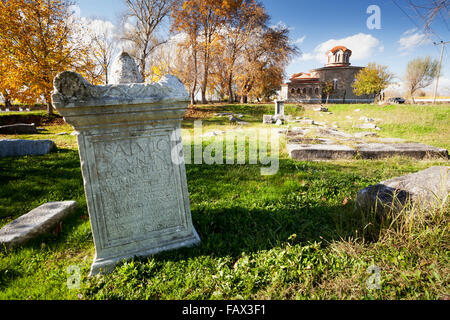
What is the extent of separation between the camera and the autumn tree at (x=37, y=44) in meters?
12.4

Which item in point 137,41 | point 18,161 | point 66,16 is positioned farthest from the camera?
point 137,41

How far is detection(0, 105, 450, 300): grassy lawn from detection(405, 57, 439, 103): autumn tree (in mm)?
50300

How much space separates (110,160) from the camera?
1.99m

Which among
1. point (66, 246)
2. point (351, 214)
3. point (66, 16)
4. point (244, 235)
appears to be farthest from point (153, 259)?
point (66, 16)

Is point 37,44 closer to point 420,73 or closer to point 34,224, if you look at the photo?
point 34,224

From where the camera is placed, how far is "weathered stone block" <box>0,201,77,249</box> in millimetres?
2404

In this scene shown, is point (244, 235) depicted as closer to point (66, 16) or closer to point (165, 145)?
point (165, 145)

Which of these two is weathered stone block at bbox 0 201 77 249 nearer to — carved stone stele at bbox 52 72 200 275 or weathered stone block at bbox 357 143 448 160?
carved stone stele at bbox 52 72 200 275

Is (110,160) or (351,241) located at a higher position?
(110,160)

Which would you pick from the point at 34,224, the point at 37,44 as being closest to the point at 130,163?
the point at 34,224

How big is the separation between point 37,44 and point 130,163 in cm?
1715

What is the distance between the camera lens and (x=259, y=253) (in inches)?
84.3

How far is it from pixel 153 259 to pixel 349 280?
1711mm

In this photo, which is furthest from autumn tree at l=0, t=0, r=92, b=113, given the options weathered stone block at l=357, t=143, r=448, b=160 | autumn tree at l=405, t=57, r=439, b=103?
autumn tree at l=405, t=57, r=439, b=103
